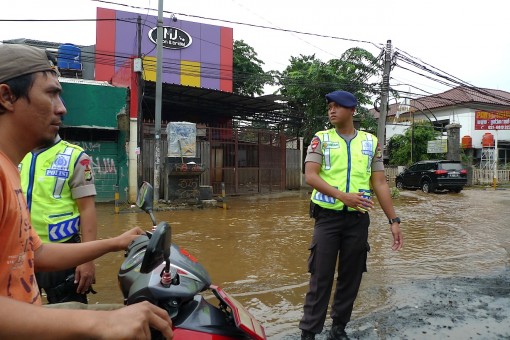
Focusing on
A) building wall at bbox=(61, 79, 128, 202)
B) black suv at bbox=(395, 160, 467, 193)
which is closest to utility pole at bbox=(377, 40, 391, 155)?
black suv at bbox=(395, 160, 467, 193)

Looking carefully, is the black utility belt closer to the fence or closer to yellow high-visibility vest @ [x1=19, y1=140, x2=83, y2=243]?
yellow high-visibility vest @ [x1=19, y1=140, x2=83, y2=243]

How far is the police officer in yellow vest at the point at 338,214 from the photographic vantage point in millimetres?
2686

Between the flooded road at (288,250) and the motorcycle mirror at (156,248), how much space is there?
215 cm

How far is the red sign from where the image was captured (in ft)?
76.7

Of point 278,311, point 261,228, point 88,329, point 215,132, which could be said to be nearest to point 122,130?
point 215,132

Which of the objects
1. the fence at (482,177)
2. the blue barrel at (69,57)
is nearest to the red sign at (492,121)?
the fence at (482,177)

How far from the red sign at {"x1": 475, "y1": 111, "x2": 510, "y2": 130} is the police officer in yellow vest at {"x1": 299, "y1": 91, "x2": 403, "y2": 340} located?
81.2 feet

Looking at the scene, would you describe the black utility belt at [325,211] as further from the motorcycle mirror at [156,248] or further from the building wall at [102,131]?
the building wall at [102,131]

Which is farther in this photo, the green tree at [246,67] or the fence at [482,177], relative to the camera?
the green tree at [246,67]

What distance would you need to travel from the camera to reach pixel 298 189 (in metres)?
17.8

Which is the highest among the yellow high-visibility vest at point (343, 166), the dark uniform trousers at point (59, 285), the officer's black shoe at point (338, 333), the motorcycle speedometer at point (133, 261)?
the yellow high-visibility vest at point (343, 166)

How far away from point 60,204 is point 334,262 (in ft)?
5.91

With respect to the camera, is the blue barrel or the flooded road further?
the blue barrel

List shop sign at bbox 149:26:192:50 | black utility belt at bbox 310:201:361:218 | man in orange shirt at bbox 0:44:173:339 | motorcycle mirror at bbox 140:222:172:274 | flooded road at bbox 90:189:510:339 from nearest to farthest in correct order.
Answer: man in orange shirt at bbox 0:44:173:339 → motorcycle mirror at bbox 140:222:172:274 → black utility belt at bbox 310:201:361:218 → flooded road at bbox 90:189:510:339 → shop sign at bbox 149:26:192:50
